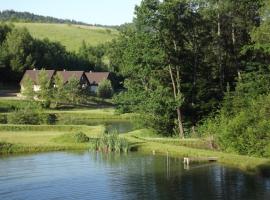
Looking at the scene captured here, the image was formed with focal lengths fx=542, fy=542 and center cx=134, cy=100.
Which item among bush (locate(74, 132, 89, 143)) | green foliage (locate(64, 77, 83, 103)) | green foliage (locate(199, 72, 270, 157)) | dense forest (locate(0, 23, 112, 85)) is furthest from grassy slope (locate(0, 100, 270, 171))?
dense forest (locate(0, 23, 112, 85))

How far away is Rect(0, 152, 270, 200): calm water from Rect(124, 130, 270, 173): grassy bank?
5.33 ft

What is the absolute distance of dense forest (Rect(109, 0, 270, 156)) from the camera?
58131 millimetres

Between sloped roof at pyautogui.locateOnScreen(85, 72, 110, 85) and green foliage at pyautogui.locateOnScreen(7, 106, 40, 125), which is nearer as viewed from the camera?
green foliage at pyautogui.locateOnScreen(7, 106, 40, 125)

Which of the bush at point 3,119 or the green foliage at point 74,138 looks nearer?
the green foliage at point 74,138

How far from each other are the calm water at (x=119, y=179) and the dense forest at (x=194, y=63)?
11447 millimetres

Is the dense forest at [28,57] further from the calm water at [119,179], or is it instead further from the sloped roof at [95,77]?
the calm water at [119,179]

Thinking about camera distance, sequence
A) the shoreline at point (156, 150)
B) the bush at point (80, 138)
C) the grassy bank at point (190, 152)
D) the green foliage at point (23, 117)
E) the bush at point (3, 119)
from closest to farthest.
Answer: the grassy bank at point (190, 152) < the shoreline at point (156, 150) < the bush at point (80, 138) < the green foliage at point (23, 117) < the bush at point (3, 119)

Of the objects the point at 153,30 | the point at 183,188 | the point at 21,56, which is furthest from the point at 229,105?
the point at 21,56

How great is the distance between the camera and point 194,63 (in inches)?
2527

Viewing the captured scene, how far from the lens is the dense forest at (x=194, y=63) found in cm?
5813

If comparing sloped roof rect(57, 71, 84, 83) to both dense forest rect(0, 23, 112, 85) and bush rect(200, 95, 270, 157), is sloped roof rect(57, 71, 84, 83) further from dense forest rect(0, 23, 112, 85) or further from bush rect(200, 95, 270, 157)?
bush rect(200, 95, 270, 157)

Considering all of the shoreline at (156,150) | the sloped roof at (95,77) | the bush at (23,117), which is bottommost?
the shoreline at (156,150)

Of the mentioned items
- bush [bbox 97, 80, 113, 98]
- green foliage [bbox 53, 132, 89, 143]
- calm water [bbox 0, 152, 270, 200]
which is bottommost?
calm water [bbox 0, 152, 270, 200]

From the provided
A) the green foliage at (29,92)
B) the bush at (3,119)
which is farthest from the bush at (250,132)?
the green foliage at (29,92)
